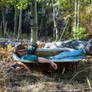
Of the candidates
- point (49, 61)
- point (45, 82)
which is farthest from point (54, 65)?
point (45, 82)

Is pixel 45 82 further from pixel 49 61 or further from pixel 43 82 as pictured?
pixel 49 61

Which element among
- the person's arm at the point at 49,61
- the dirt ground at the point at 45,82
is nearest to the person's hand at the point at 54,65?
the person's arm at the point at 49,61

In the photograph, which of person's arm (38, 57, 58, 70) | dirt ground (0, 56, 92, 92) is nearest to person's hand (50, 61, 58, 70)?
Answer: person's arm (38, 57, 58, 70)

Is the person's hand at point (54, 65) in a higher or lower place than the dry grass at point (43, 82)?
higher

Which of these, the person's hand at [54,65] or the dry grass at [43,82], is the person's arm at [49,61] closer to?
the person's hand at [54,65]

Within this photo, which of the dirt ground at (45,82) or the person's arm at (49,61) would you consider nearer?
the dirt ground at (45,82)

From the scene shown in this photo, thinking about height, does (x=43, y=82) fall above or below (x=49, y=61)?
below

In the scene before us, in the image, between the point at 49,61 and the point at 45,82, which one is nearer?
the point at 45,82

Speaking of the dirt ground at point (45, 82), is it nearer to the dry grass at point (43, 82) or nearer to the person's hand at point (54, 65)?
the dry grass at point (43, 82)

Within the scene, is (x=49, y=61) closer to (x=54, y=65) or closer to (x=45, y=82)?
(x=54, y=65)

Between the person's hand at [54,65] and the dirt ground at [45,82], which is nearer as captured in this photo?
the dirt ground at [45,82]

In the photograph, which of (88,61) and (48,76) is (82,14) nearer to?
(88,61)

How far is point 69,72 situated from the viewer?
3.99 metres

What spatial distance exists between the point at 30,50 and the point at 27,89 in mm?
1867
